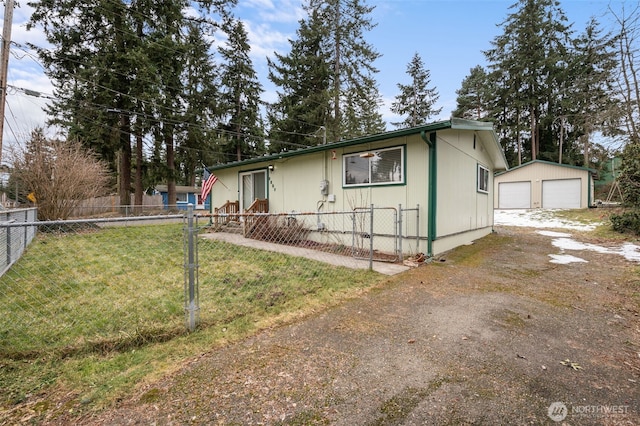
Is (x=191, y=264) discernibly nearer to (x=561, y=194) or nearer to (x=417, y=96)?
(x=561, y=194)

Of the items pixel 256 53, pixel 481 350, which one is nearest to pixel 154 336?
pixel 481 350

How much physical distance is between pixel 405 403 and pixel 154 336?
87.7 inches

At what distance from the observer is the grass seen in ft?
6.91

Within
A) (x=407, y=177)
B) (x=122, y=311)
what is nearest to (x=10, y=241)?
(x=122, y=311)

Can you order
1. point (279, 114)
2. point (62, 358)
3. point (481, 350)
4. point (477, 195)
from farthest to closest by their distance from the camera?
point (279, 114) → point (477, 195) → point (481, 350) → point (62, 358)

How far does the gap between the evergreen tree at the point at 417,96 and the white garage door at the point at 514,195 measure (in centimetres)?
1187

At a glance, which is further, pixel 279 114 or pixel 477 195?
pixel 279 114

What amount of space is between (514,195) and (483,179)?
12992 millimetres

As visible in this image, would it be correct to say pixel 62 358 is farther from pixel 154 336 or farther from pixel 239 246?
pixel 239 246

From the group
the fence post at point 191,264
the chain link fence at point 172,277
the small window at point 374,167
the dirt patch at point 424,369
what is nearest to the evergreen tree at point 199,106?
the chain link fence at point 172,277

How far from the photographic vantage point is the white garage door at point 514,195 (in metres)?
19.8

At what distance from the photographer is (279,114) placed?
23250 millimetres
